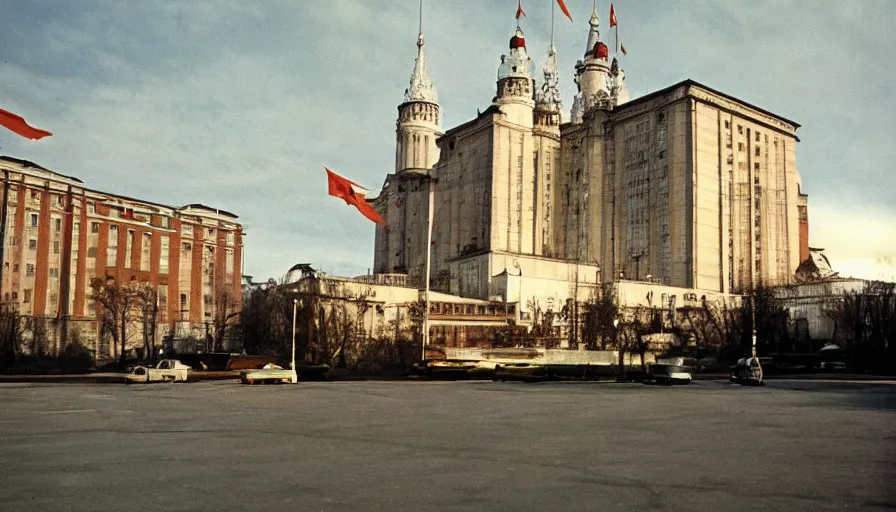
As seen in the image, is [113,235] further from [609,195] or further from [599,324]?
[609,195]

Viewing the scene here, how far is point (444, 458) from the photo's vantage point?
13164 mm

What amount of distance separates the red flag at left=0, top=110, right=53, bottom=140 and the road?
9864 mm

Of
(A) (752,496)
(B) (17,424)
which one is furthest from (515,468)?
(B) (17,424)

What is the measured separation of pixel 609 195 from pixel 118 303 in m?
62.2

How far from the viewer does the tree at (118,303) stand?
7800 centimetres

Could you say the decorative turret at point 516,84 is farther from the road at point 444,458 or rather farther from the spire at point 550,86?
the road at point 444,458

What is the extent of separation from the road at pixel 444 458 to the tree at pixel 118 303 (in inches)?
2241

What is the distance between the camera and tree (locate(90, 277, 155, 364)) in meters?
78.0

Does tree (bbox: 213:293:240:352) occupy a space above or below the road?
above

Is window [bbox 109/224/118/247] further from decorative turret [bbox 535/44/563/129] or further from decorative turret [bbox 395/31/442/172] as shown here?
decorative turret [bbox 535/44/563/129]

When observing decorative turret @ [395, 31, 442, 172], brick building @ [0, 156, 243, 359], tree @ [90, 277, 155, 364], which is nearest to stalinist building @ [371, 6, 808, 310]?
decorative turret @ [395, 31, 442, 172]

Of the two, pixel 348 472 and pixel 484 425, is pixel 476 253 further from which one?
pixel 348 472

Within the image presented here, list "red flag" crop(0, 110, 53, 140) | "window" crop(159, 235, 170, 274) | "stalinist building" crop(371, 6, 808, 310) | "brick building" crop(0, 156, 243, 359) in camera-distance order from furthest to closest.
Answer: "stalinist building" crop(371, 6, 808, 310)
"window" crop(159, 235, 170, 274)
"brick building" crop(0, 156, 243, 359)
"red flag" crop(0, 110, 53, 140)

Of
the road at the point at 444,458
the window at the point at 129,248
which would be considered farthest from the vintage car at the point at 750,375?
the window at the point at 129,248
